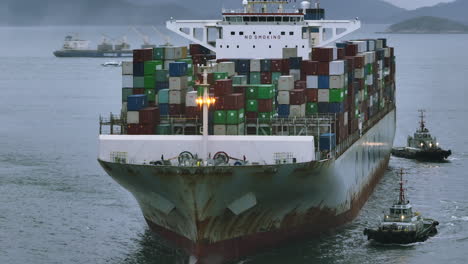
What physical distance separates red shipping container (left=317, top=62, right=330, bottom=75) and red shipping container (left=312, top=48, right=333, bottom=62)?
178 mm

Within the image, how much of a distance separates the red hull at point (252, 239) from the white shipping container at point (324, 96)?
487 cm

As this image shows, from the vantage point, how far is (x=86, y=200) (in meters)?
52.3

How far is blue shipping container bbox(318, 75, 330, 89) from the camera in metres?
45.2

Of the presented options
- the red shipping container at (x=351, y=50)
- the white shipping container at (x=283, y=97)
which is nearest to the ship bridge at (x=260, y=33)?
the red shipping container at (x=351, y=50)

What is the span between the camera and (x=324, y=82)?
45.3 m

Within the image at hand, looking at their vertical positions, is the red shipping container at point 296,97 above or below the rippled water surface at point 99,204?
above

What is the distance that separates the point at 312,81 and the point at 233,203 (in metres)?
9.39

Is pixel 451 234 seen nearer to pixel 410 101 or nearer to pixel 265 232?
pixel 265 232

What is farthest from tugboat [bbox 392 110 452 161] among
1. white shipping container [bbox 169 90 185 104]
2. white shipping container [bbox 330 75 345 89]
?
white shipping container [bbox 169 90 185 104]

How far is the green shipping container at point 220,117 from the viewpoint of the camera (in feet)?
131

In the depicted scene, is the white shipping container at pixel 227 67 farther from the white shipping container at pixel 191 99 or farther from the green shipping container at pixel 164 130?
the green shipping container at pixel 164 130

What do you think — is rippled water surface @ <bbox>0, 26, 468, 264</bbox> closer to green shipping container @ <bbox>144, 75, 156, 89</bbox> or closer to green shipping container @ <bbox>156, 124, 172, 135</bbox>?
green shipping container @ <bbox>156, 124, 172, 135</bbox>

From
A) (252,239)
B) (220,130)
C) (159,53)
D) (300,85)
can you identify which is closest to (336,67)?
(300,85)

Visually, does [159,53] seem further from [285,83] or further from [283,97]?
[283,97]
